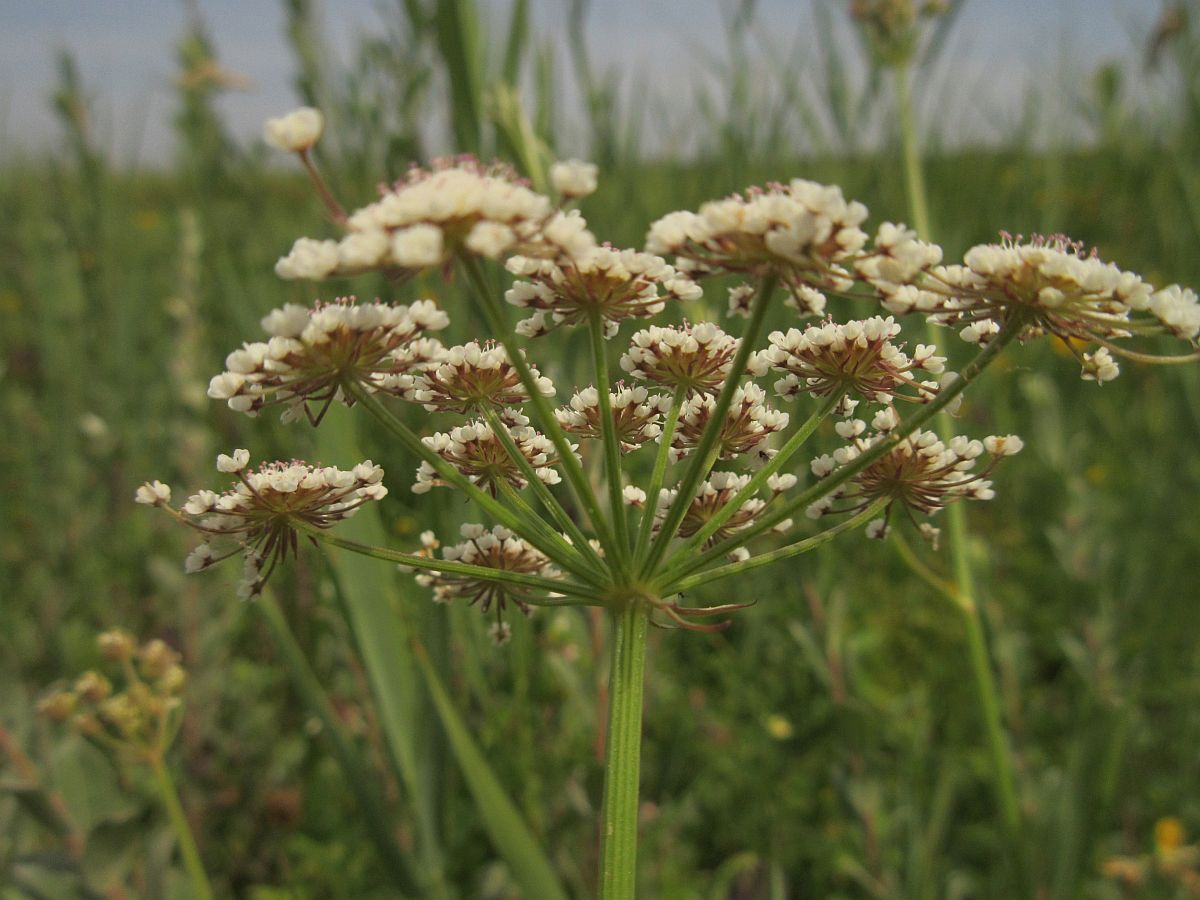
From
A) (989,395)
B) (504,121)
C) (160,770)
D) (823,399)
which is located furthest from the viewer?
(989,395)

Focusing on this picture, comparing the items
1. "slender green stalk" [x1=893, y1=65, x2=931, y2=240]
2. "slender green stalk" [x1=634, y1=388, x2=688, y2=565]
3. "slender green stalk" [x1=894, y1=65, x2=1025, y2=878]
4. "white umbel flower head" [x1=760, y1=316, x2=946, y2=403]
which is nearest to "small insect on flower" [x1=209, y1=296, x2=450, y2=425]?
"slender green stalk" [x1=634, y1=388, x2=688, y2=565]

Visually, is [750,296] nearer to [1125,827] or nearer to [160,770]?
[160,770]

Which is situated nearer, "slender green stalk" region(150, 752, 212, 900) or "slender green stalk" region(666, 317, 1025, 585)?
"slender green stalk" region(666, 317, 1025, 585)

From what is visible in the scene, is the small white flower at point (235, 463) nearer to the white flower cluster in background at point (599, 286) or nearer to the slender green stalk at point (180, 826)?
the white flower cluster in background at point (599, 286)

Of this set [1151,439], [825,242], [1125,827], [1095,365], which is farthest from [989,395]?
[825,242]

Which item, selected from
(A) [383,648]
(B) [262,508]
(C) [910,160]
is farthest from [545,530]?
Result: (C) [910,160]

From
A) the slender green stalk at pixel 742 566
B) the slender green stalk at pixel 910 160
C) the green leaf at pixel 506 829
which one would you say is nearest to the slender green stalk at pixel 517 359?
the slender green stalk at pixel 742 566

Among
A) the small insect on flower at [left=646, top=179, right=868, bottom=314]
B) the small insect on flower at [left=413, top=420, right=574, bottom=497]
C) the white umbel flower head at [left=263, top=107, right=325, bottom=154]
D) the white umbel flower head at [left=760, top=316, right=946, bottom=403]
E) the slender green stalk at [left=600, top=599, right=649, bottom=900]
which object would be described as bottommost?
the slender green stalk at [left=600, top=599, right=649, bottom=900]

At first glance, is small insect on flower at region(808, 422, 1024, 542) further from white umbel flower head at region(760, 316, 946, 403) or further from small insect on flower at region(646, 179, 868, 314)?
small insect on flower at region(646, 179, 868, 314)

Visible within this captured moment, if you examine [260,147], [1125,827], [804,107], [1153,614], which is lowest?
[1125,827]
